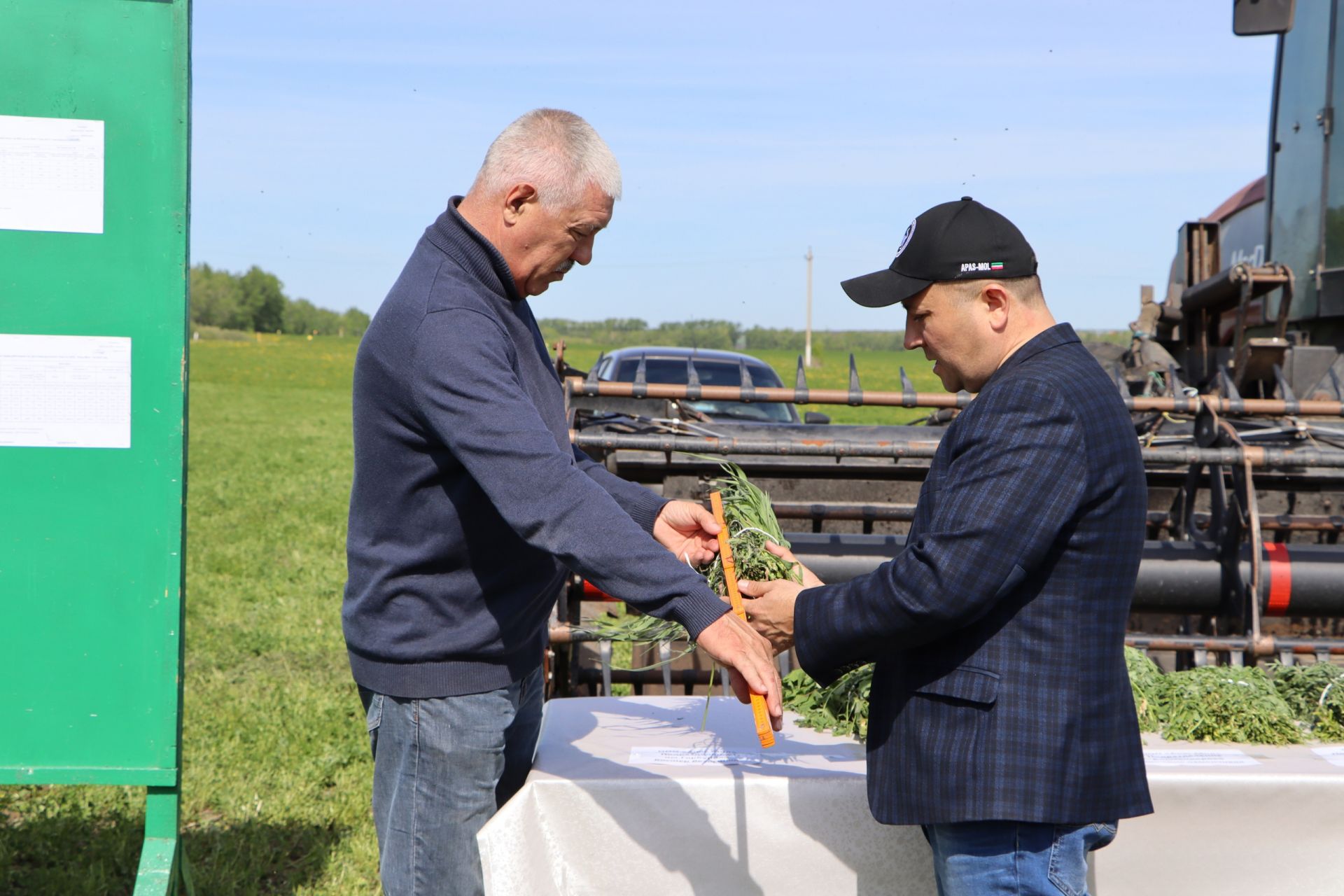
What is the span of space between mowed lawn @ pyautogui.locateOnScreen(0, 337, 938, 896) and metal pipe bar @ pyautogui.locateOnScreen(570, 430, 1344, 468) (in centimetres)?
170

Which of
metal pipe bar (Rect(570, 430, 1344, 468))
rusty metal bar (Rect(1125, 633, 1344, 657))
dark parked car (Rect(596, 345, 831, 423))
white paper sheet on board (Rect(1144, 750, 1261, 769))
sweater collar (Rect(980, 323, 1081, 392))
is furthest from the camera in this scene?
dark parked car (Rect(596, 345, 831, 423))

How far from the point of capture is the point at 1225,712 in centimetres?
321

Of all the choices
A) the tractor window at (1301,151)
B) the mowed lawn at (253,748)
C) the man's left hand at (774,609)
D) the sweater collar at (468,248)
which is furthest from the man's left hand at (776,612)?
the tractor window at (1301,151)

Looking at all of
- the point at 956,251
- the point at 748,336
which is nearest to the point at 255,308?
the point at 748,336

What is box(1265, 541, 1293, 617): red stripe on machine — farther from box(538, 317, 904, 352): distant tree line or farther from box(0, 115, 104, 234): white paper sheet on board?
box(538, 317, 904, 352): distant tree line

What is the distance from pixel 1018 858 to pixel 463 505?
1.26 meters

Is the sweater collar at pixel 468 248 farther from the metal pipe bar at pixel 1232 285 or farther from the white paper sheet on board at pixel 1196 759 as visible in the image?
the metal pipe bar at pixel 1232 285

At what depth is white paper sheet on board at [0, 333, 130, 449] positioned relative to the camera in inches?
107

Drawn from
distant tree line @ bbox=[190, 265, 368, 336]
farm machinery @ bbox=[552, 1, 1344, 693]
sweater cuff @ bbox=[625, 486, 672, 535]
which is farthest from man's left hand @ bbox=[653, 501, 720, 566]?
distant tree line @ bbox=[190, 265, 368, 336]

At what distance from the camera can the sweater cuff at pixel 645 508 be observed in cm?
296

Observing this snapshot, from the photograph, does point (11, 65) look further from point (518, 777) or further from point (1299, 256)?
point (1299, 256)

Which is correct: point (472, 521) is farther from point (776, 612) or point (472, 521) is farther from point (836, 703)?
point (836, 703)

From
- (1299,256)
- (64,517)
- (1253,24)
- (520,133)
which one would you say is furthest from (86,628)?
(1299,256)

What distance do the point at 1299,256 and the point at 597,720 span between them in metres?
5.31
